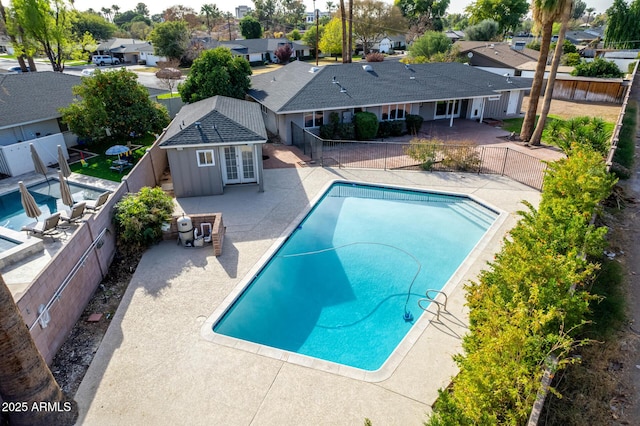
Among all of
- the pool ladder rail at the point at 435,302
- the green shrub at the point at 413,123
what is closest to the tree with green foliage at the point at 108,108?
the green shrub at the point at 413,123

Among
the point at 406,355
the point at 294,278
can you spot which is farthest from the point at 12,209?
the point at 406,355

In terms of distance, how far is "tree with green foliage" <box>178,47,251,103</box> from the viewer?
88.1 ft

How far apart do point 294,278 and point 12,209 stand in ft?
43.7

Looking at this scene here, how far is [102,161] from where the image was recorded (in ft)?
72.7

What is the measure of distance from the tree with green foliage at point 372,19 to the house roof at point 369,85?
52.5 metres

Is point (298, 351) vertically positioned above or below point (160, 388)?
below

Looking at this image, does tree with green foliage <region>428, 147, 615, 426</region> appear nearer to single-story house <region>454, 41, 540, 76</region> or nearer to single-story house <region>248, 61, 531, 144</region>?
single-story house <region>248, 61, 531, 144</region>

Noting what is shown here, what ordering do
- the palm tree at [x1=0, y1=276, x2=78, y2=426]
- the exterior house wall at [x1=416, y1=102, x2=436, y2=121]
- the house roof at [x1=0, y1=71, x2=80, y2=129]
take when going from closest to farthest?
the palm tree at [x1=0, y1=276, x2=78, y2=426] < the house roof at [x1=0, y1=71, x2=80, y2=129] < the exterior house wall at [x1=416, y1=102, x2=436, y2=121]

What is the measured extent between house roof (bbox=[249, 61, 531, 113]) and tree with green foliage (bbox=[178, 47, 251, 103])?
5.26 feet

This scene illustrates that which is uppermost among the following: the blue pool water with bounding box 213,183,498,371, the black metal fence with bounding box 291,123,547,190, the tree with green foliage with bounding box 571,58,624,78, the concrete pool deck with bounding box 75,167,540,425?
the tree with green foliage with bounding box 571,58,624,78

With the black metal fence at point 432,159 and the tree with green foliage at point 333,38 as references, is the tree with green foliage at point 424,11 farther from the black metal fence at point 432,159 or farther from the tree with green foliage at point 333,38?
the black metal fence at point 432,159

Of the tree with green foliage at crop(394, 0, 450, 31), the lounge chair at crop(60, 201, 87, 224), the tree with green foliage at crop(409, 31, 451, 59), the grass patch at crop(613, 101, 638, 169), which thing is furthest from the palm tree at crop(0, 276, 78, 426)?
the tree with green foliage at crop(394, 0, 450, 31)

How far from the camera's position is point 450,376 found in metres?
8.71

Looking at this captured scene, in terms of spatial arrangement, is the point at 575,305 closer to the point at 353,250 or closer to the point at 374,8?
the point at 353,250
